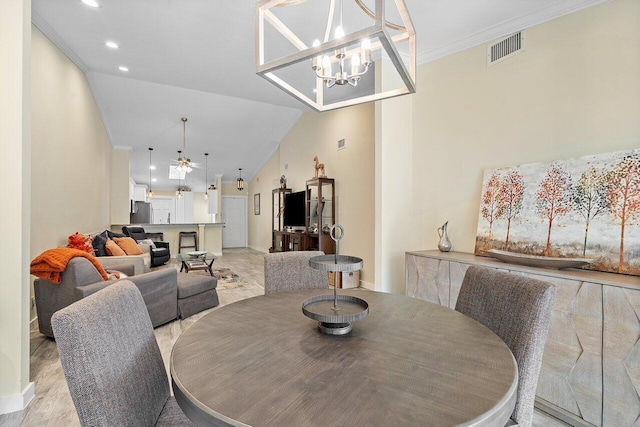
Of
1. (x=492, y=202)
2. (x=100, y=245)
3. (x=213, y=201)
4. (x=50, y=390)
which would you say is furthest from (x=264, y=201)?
(x=50, y=390)

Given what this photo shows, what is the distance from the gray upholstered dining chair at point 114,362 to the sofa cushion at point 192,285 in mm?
2451

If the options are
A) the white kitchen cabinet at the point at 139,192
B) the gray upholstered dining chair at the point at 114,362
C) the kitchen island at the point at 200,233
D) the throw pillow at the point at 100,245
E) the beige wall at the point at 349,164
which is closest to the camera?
the gray upholstered dining chair at the point at 114,362

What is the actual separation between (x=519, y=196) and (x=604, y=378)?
138 centimetres

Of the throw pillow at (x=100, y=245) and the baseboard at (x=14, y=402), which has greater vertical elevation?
the throw pillow at (x=100, y=245)

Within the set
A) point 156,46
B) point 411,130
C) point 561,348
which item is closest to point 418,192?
point 411,130

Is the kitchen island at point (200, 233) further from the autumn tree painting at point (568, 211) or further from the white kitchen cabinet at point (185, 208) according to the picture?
the autumn tree painting at point (568, 211)

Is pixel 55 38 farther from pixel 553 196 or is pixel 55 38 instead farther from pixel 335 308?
pixel 553 196

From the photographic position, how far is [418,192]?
139 inches

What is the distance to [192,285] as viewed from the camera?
3.55m

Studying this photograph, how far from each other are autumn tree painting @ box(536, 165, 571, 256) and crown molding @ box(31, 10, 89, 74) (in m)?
4.88

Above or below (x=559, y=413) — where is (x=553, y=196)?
above

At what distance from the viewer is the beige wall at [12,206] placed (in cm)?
188

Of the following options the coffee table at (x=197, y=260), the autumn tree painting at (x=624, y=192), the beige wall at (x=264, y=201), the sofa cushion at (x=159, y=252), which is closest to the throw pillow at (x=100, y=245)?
the coffee table at (x=197, y=260)

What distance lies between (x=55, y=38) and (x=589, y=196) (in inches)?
213
